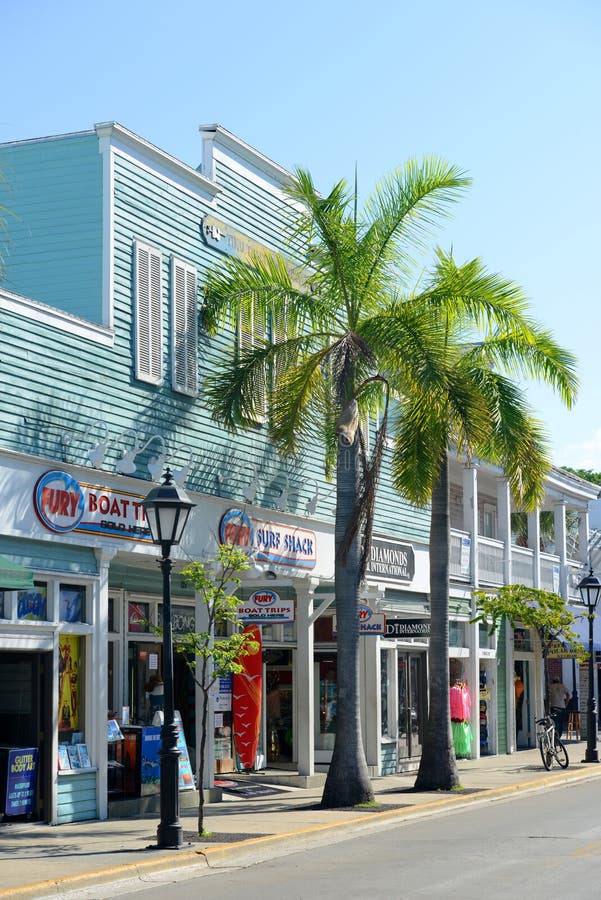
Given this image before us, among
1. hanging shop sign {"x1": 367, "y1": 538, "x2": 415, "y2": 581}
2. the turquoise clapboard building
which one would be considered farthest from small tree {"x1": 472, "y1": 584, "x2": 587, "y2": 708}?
the turquoise clapboard building

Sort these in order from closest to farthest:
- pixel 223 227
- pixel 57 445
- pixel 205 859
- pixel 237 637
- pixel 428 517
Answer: pixel 205 859 < pixel 237 637 < pixel 57 445 < pixel 223 227 < pixel 428 517

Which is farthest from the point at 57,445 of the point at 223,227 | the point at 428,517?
the point at 428,517

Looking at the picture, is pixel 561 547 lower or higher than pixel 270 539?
higher

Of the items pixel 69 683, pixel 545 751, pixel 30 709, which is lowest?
pixel 545 751

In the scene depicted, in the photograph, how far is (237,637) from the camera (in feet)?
50.2

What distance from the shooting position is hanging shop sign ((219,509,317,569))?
19.9m

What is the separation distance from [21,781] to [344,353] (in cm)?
734

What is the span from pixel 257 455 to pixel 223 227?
3.84 metres

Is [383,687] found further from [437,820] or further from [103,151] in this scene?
[103,151]

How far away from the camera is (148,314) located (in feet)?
61.6

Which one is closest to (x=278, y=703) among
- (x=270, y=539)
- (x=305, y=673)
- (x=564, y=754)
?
(x=305, y=673)

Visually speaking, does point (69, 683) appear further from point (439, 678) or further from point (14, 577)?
point (439, 678)

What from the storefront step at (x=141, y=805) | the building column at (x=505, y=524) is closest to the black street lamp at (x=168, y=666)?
the storefront step at (x=141, y=805)

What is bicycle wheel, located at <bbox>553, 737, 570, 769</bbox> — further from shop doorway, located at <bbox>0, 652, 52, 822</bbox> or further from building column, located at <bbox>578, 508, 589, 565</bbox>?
shop doorway, located at <bbox>0, 652, 52, 822</bbox>
